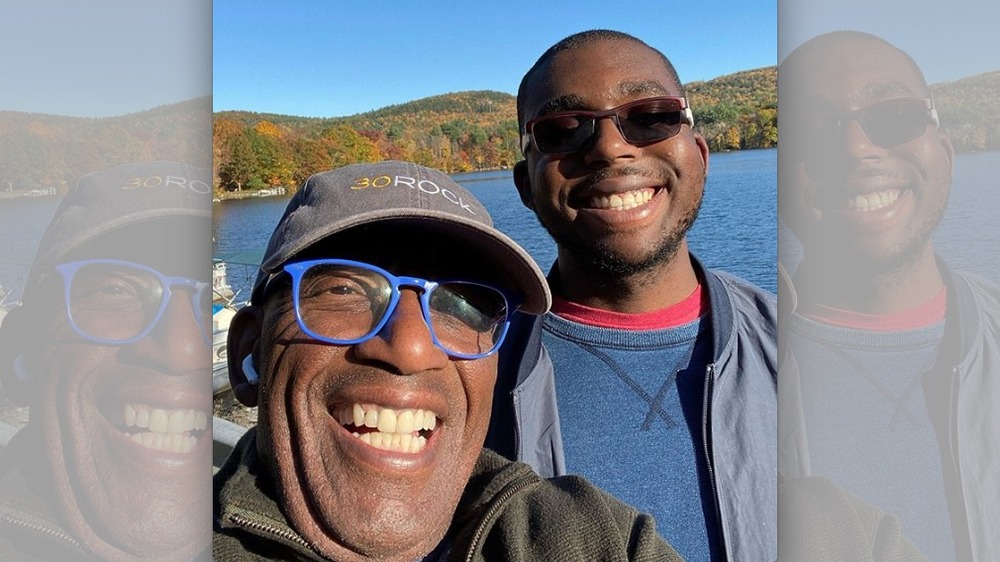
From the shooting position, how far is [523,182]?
1.24 meters

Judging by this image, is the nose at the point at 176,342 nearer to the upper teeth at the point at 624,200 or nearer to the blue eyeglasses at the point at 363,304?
→ the blue eyeglasses at the point at 363,304

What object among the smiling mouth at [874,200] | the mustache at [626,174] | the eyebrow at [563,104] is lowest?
the smiling mouth at [874,200]

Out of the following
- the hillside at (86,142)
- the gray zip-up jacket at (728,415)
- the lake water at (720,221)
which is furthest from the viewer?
the lake water at (720,221)

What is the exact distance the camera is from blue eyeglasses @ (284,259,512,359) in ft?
2.37

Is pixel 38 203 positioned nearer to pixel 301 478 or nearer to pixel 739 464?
pixel 301 478

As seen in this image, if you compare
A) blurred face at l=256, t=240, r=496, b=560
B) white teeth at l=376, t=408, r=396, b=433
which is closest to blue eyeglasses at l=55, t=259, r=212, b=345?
blurred face at l=256, t=240, r=496, b=560

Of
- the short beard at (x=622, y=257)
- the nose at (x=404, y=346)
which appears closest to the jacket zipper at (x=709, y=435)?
the short beard at (x=622, y=257)

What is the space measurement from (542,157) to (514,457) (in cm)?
47

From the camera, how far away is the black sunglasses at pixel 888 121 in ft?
2.40

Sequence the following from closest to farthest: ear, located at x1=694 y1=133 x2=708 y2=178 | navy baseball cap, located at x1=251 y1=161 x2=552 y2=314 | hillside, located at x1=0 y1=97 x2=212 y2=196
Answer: hillside, located at x1=0 y1=97 x2=212 y2=196 < navy baseball cap, located at x1=251 y1=161 x2=552 y2=314 < ear, located at x1=694 y1=133 x2=708 y2=178

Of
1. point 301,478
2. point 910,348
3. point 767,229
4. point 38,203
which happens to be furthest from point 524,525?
point 767,229

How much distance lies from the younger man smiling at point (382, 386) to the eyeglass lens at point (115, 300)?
0.36 feet

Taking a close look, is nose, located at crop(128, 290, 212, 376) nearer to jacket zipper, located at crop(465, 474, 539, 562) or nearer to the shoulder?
jacket zipper, located at crop(465, 474, 539, 562)

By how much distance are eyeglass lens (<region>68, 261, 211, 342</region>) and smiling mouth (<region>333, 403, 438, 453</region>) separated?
0.20 metres
